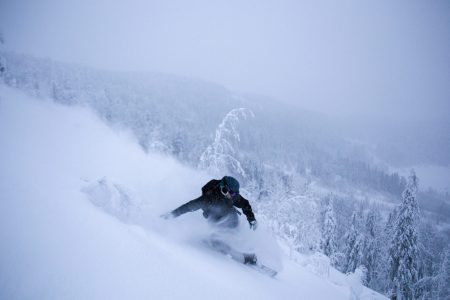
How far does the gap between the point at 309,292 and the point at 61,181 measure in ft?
16.4

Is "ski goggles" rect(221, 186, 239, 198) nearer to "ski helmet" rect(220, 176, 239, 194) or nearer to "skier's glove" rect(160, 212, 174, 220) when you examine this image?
"ski helmet" rect(220, 176, 239, 194)

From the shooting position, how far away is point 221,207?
16.6 ft

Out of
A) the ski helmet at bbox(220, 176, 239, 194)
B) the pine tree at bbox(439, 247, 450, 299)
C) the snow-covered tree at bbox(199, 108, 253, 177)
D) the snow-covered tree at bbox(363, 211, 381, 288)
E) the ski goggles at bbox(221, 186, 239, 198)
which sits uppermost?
the ski helmet at bbox(220, 176, 239, 194)

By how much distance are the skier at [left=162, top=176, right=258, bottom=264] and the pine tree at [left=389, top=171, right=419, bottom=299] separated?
23065 mm

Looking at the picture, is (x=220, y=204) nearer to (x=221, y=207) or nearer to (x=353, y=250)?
(x=221, y=207)

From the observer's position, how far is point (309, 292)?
17.4ft

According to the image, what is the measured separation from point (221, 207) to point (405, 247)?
2622 cm

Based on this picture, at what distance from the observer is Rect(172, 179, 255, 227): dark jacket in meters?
4.91

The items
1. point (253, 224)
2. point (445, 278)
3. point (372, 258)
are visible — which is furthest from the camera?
point (372, 258)

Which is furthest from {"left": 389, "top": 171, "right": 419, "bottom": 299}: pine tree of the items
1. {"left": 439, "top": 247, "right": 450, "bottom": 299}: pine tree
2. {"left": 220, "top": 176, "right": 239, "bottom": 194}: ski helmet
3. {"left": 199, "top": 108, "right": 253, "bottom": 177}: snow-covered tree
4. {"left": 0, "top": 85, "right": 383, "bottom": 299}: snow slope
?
{"left": 220, "top": 176, "right": 239, "bottom": 194}: ski helmet

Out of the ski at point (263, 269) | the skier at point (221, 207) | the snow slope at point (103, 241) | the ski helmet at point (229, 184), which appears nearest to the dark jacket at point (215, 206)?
the skier at point (221, 207)

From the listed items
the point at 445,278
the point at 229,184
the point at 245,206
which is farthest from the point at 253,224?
the point at 445,278

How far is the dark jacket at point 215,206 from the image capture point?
491 cm

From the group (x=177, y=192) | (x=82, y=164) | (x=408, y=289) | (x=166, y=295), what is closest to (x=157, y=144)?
(x=82, y=164)
